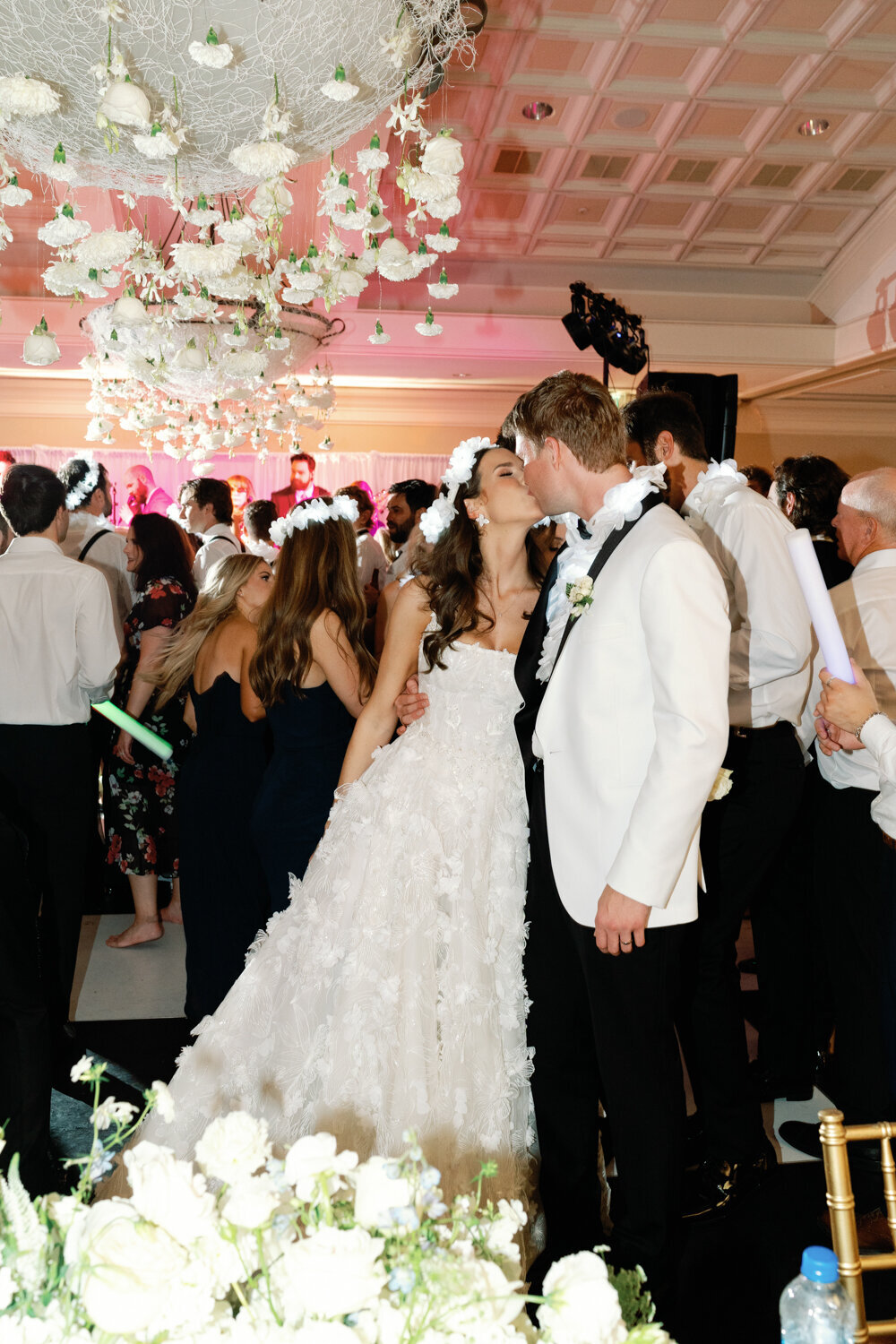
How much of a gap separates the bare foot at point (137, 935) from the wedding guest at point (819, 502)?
3.04m

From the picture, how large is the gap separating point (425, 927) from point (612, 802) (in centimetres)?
61

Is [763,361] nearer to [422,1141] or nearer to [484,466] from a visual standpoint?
[484,466]

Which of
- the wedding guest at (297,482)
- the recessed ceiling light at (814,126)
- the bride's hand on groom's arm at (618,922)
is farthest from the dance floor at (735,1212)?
the recessed ceiling light at (814,126)

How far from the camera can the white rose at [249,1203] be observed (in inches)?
26.5

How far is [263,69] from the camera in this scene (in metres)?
1.75

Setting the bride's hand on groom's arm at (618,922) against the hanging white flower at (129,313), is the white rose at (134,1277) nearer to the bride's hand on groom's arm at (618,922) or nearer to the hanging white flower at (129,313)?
the bride's hand on groom's arm at (618,922)

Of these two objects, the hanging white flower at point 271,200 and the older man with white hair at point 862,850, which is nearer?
the hanging white flower at point 271,200

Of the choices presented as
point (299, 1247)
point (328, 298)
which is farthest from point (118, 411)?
point (299, 1247)

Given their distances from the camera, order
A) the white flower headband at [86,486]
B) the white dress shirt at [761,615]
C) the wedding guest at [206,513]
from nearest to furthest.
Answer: the white dress shirt at [761,615], the white flower headband at [86,486], the wedding guest at [206,513]

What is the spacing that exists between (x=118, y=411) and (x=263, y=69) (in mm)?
4878

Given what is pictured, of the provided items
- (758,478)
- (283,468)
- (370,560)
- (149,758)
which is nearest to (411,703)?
(149,758)

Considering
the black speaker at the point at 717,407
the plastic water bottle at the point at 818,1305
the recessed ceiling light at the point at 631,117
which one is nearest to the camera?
the plastic water bottle at the point at 818,1305

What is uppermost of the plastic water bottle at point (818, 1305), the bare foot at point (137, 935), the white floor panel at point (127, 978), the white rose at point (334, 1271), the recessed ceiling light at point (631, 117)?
the recessed ceiling light at point (631, 117)

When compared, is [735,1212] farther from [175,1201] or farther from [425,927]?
[175,1201]
